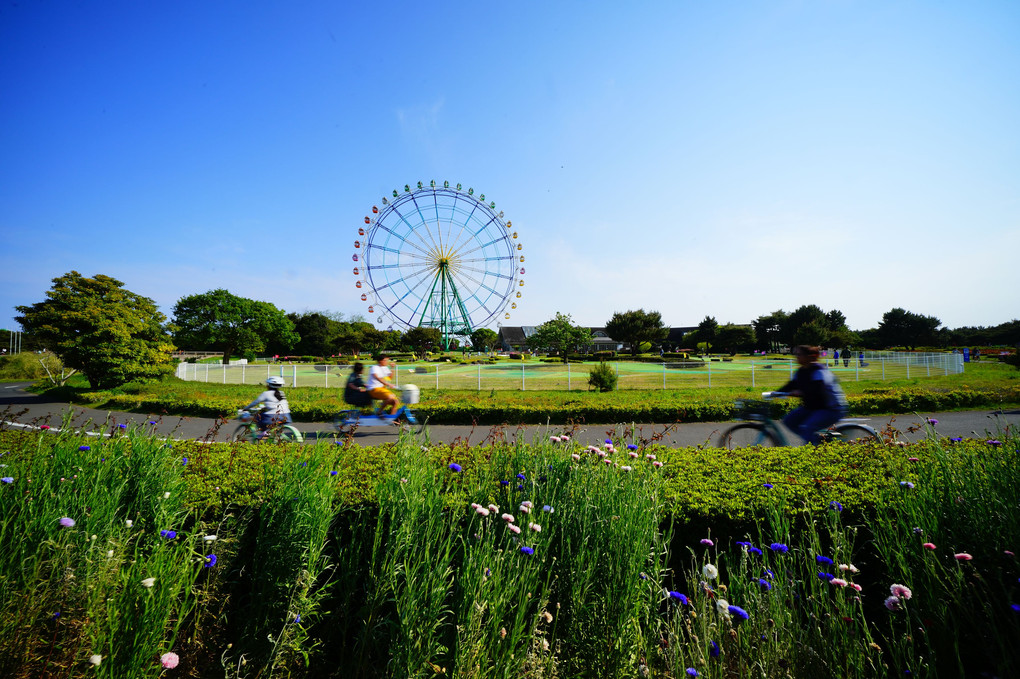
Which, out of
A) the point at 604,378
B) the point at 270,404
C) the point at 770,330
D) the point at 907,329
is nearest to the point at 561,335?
the point at 604,378

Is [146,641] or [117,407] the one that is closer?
[146,641]

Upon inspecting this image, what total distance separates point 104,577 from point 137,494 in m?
1.04

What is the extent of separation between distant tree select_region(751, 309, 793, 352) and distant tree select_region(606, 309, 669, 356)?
27.0 metres

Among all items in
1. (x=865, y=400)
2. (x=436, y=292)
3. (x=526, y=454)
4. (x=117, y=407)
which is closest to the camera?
(x=526, y=454)

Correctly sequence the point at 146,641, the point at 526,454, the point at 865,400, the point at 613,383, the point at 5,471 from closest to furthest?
the point at 146,641
the point at 5,471
the point at 526,454
the point at 865,400
the point at 613,383

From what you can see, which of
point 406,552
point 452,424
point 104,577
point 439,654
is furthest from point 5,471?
point 452,424

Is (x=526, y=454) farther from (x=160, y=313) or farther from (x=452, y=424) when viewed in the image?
(x=160, y=313)

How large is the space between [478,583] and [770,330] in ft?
291

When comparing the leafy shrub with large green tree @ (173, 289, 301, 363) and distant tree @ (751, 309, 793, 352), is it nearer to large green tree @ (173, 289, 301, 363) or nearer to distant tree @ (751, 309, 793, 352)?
large green tree @ (173, 289, 301, 363)

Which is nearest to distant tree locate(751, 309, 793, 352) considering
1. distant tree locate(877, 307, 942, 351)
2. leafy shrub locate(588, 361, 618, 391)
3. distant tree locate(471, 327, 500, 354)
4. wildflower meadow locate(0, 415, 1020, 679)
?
distant tree locate(877, 307, 942, 351)

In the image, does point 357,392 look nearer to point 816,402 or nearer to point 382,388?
point 382,388

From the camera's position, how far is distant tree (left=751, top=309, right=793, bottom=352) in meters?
77.6

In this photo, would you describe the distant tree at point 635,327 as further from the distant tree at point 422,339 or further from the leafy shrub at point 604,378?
the leafy shrub at point 604,378

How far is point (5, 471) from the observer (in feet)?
8.80
